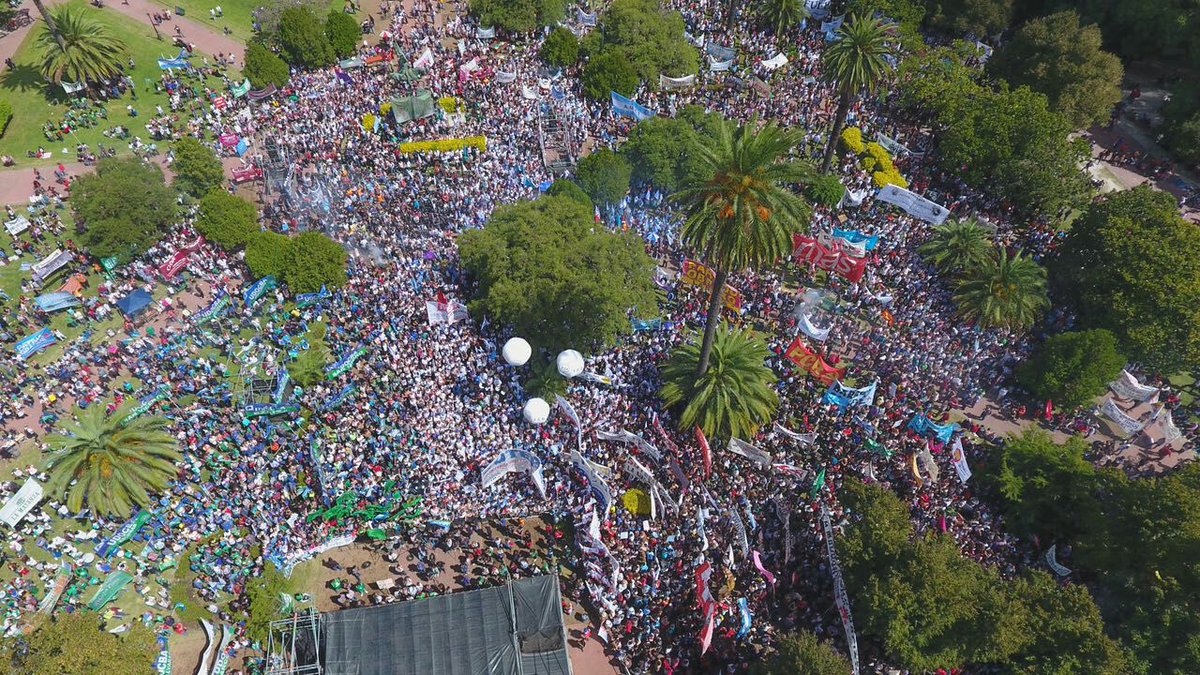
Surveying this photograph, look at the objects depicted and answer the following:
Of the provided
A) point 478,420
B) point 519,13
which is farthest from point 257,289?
point 519,13

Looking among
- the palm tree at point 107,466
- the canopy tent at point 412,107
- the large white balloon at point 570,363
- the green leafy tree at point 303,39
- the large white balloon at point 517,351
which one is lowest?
the palm tree at point 107,466

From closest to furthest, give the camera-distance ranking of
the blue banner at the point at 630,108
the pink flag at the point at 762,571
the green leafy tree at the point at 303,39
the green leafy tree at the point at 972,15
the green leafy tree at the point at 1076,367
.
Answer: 1. the pink flag at the point at 762,571
2. the green leafy tree at the point at 1076,367
3. the blue banner at the point at 630,108
4. the green leafy tree at the point at 303,39
5. the green leafy tree at the point at 972,15

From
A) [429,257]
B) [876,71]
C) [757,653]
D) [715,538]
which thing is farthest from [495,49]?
[757,653]

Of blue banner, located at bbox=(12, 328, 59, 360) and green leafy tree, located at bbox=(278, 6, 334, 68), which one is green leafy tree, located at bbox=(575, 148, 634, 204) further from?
blue banner, located at bbox=(12, 328, 59, 360)

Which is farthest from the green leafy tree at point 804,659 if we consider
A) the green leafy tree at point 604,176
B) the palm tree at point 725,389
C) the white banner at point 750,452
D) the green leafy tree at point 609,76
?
the green leafy tree at point 609,76

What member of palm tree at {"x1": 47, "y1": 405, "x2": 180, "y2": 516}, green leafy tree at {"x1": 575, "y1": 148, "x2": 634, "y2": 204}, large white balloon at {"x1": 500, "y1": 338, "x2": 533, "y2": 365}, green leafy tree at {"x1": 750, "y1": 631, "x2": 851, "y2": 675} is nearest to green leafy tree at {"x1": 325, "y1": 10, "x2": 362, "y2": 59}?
green leafy tree at {"x1": 575, "y1": 148, "x2": 634, "y2": 204}

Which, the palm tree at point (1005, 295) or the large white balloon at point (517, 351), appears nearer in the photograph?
the large white balloon at point (517, 351)

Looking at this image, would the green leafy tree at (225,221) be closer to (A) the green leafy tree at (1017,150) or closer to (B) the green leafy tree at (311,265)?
(B) the green leafy tree at (311,265)
